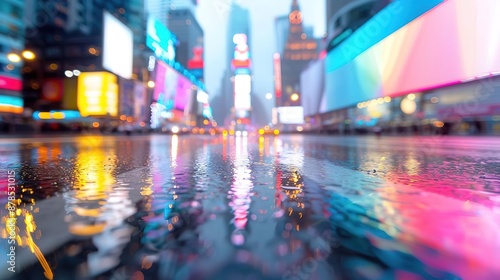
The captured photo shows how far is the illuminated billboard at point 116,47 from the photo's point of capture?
43219 mm

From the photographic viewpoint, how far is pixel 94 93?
1896 inches

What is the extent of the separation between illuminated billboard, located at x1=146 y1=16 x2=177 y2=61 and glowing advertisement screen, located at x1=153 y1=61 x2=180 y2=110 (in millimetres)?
3218

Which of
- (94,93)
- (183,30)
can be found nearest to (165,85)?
(94,93)

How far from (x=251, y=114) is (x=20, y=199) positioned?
484 ft

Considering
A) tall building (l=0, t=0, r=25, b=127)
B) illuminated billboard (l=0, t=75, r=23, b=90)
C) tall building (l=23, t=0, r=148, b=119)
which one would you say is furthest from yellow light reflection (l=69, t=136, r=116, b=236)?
tall building (l=23, t=0, r=148, b=119)

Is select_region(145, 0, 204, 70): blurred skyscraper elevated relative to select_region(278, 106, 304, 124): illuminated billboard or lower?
elevated

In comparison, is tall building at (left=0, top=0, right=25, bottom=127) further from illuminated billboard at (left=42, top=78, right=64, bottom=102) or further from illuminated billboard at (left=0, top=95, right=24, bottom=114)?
illuminated billboard at (left=42, top=78, right=64, bottom=102)

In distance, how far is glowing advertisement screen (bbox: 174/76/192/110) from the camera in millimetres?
87000

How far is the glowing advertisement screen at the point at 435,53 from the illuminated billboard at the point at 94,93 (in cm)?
4070

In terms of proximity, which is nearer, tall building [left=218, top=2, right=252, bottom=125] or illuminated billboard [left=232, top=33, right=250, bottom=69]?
illuminated billboard [left=232, top=33, right=250, bottom=69]

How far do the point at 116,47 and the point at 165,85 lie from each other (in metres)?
29.8

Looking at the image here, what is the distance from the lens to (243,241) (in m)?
1.15

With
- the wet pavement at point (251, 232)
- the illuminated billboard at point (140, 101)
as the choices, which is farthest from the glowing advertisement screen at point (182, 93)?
the wet pavement at point (251, 232)

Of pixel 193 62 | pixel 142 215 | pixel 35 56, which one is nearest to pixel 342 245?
pixel 142 215
